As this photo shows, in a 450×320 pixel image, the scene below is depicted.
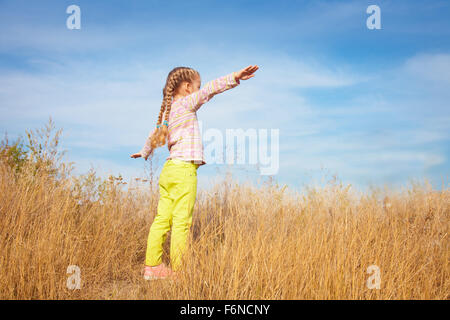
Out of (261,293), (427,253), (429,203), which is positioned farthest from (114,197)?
(429,203)

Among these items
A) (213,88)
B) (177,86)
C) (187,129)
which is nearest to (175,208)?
(187,129)

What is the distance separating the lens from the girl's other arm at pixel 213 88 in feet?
10.1

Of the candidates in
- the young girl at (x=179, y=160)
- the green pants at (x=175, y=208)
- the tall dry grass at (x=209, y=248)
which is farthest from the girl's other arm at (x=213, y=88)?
the tall dry grass at (x=209, y=248)

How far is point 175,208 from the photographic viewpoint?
3311 mm

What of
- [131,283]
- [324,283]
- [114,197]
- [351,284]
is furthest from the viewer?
[114,197]

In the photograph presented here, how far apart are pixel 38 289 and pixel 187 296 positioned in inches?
56.4

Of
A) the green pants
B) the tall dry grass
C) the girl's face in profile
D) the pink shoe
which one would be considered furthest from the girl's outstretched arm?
the pink shoe

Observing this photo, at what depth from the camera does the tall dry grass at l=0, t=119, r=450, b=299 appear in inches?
108

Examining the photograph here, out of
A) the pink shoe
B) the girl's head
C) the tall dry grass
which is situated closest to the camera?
the tall dry grass

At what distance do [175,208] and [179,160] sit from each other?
0.49 metres

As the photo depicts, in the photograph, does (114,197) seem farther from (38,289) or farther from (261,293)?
(261,293)

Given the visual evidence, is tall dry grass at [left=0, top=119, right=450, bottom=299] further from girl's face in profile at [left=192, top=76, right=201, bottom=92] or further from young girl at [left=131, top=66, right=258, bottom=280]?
girl's face in profile at [left=192, top=76, right=201, bottom=92]

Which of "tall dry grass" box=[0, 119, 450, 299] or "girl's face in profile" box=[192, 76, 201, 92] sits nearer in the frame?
"tall dry grass" box=[0, 119, 450, 299]
